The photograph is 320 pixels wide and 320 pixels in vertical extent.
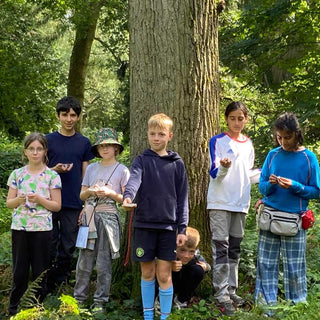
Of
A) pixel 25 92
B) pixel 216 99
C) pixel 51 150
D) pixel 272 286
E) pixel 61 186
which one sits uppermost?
pixel 25 92

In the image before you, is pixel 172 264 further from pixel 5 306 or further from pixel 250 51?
pixel 250 51

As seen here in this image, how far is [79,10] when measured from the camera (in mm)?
14711

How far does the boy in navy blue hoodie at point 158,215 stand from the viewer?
15.1 feet

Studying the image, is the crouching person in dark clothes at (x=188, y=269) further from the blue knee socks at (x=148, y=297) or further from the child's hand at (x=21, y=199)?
the child's hand at (x=21, y=199)

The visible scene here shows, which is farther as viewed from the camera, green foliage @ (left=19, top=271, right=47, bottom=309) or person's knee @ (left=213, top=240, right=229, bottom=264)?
person's knee @ (left=213, top=240, right=229, bottom=264)

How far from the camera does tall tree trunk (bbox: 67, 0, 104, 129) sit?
15.0m

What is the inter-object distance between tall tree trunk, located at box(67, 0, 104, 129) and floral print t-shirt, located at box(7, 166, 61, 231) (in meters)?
10.6

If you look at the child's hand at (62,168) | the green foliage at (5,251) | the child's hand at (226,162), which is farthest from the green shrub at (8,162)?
the child's hand at (226,162)

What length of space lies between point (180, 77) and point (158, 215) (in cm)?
151

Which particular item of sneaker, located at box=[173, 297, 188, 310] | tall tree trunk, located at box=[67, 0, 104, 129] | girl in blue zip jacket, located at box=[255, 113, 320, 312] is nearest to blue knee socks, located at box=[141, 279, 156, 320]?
sneaker, located at box=[173, 297, 188, 310]

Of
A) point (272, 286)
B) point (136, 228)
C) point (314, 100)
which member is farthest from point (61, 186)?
point (314, 100)

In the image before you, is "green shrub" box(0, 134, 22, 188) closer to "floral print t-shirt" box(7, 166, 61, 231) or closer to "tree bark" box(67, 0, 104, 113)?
"tree bark" box(67, 0, 104, 113)

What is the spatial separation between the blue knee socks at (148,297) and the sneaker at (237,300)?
3.15ft

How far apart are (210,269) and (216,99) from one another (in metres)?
1.81
